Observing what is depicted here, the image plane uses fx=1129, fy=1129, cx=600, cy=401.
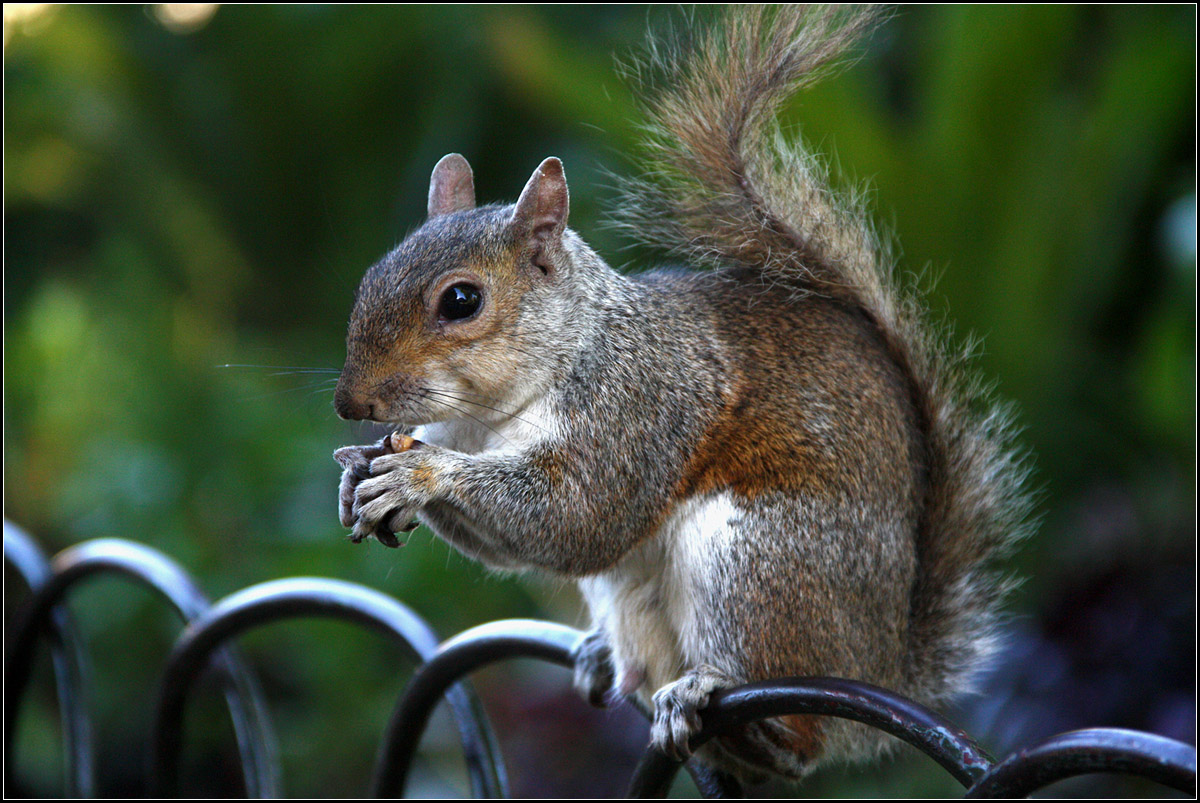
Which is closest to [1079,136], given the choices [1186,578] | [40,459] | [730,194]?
[1186,578]

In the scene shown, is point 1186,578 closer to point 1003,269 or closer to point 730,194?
point 1003,269

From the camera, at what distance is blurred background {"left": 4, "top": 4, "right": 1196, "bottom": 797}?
1865 millimetres

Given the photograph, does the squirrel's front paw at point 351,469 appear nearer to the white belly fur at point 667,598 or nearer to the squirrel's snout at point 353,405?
the squirrel's snout at point 353,405

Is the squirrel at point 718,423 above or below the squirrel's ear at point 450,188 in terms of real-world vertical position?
below

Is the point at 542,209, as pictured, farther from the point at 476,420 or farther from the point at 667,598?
the point at 667,598

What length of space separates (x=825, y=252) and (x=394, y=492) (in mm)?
427

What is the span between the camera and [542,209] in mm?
921

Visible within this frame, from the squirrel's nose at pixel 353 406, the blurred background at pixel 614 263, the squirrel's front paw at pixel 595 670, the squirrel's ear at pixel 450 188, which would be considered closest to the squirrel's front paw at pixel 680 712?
the squirrel's front paw at pixel 595 670

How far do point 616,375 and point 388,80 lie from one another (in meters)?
2.17

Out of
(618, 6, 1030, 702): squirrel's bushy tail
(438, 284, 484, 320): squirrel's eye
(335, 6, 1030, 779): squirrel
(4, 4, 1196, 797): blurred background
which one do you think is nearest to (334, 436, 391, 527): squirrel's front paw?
(335, 6, 1030, 779): squirrel

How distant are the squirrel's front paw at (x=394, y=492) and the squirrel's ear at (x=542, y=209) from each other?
0.68ft

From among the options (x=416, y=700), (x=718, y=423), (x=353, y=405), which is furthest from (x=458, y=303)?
(x=416, y=700)

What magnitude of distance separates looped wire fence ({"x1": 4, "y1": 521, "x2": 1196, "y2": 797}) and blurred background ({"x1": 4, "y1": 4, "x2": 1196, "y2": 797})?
0.42 meters

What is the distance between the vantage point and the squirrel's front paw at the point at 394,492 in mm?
782
